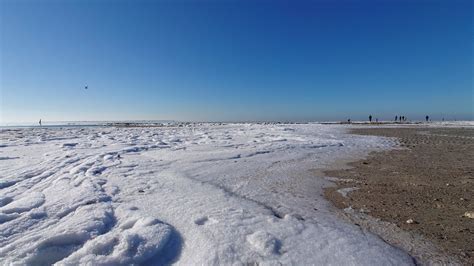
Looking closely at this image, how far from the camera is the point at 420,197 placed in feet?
14.8

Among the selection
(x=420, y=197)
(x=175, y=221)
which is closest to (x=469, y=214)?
(x=420, y=197)

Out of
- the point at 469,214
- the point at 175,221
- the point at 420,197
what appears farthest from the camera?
the point at 420,197

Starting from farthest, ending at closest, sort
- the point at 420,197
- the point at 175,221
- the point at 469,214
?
the point at 420,197 → the point at 469,214 → the point at 175,221

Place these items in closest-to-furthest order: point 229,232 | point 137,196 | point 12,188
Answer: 1. point 229,232
2. point 137,196
3. point 12,188

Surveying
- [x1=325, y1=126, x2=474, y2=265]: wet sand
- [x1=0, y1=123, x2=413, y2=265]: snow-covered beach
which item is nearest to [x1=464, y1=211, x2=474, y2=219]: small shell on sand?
[x1=325, y1=126, x2=474, y2=265]: wet sand

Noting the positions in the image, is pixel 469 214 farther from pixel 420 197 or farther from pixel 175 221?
pixel 175 221

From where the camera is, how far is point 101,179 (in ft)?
18.0

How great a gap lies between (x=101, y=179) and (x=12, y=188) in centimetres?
140

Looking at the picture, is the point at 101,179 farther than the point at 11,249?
Yes

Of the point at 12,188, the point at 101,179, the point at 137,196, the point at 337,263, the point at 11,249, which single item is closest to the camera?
the point at 337,263

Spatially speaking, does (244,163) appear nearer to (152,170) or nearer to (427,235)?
(152,170)

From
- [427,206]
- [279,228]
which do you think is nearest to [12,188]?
[279,228]

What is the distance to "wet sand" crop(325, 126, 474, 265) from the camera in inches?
120

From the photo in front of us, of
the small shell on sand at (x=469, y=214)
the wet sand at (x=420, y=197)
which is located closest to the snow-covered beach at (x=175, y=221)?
the wet sand at (x=420, y=197)
